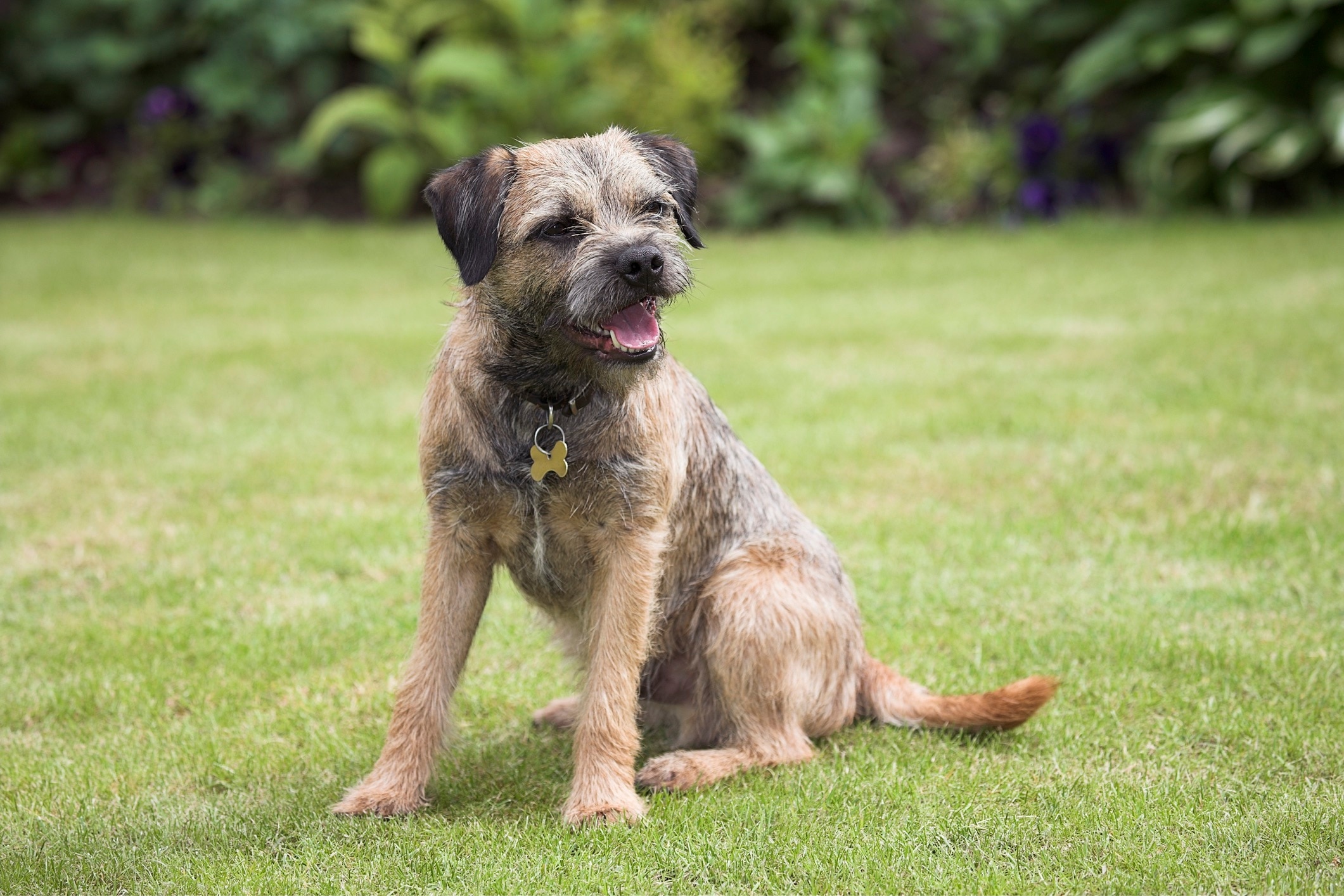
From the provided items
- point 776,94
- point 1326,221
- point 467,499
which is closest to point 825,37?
point 776,94

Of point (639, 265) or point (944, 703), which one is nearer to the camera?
point (639, 265)

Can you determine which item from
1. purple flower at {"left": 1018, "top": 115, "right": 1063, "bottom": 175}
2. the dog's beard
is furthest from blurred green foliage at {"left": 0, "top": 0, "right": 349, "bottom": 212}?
the dog's beard

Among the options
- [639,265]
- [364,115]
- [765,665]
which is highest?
[364,115]

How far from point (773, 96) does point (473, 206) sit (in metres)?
10.9

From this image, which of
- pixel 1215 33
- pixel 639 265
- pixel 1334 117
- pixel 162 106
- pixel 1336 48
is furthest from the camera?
pixel 162 106

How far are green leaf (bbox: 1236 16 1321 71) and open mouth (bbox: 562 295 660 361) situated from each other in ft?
30.4

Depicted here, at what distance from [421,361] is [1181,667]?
541 cm

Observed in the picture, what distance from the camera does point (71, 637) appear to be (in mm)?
4844

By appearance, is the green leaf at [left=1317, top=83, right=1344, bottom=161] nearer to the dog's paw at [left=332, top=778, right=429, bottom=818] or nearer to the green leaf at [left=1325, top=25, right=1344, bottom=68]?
the green leaf at [left=1325, top=25, right=1344, bottom=68]

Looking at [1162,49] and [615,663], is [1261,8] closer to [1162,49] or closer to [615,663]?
[1162,49]

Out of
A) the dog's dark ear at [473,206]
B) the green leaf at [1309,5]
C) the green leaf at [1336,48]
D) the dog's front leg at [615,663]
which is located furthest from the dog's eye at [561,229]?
the green leaf at [1336,48]

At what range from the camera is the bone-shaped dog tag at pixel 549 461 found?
11.5 ft

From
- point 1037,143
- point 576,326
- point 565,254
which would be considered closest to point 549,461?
point 576,326

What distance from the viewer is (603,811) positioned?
353 cm
